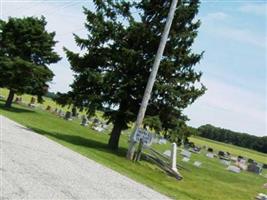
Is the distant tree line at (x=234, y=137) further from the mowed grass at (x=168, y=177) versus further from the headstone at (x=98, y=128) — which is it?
the mowed grass at (x=168, y=177)

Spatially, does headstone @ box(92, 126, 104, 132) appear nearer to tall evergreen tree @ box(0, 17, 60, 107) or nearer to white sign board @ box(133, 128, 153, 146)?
tall evergreen tree @ box(0, 17, 60, 107)

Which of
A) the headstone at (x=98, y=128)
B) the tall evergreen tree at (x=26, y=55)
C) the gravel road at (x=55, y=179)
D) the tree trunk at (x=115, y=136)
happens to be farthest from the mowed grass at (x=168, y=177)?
the headstone at (x=98, y=128)

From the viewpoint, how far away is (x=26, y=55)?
3834 cm

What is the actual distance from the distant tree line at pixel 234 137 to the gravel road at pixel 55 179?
14804 cm

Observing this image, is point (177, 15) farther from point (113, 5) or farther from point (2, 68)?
point (2, 68)

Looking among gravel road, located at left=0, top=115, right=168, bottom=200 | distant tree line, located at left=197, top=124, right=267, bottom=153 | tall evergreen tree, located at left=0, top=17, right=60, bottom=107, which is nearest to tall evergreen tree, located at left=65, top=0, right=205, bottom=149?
gravel road, located at left=0, top=115, right=168, bottom=200

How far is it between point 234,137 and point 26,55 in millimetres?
137101

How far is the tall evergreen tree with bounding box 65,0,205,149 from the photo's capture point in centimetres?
2214

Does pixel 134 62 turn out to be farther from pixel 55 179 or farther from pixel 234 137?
pixel 234 137

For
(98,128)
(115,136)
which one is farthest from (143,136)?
(98,128)

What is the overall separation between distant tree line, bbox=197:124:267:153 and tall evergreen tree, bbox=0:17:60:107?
4920 inches

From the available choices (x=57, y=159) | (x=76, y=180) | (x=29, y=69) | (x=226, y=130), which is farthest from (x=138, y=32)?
(x=226, y=130)

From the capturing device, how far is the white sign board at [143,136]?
19.5 metres

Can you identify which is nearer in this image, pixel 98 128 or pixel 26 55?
pixel 26 55
